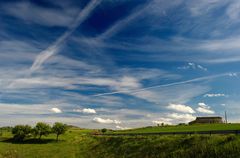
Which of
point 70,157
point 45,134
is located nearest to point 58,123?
point 45,134

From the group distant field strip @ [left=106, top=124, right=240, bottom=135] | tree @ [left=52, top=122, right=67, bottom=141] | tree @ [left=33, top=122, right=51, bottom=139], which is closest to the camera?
distant field strip @ [left=106, top=124, right=240, bottom=135]

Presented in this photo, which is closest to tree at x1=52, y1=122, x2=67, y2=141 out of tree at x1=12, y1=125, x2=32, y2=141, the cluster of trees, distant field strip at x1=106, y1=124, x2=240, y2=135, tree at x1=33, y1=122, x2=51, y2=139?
the cluster of trees

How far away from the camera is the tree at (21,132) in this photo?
118m

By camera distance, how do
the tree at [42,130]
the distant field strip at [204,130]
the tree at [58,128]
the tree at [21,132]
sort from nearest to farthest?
the distant field strip at [204,130] → the tree at [42,130] → the tree at [58,128] → the tree at [21,132]

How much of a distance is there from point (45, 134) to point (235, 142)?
324 feet

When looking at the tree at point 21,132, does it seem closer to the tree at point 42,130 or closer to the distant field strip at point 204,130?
the tree at point 42,130

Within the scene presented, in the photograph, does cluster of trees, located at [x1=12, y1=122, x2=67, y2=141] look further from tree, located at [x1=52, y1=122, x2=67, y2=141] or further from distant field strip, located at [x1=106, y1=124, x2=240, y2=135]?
distant field strip, located at [x1=106, y1=124, x2=240, y2=135]

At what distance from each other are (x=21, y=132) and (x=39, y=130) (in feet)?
25.7

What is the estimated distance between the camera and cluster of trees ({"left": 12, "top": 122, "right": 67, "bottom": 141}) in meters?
117

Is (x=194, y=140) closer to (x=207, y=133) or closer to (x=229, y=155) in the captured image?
(x=207, y=133)

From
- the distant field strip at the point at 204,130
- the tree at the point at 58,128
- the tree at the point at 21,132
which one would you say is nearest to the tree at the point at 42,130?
the tree at the point at 58,128

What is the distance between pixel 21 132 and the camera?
11819cm

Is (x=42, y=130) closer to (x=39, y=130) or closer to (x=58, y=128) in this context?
(x=39, y=130)

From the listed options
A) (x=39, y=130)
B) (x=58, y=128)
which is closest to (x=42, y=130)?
(x=39, y=130)
